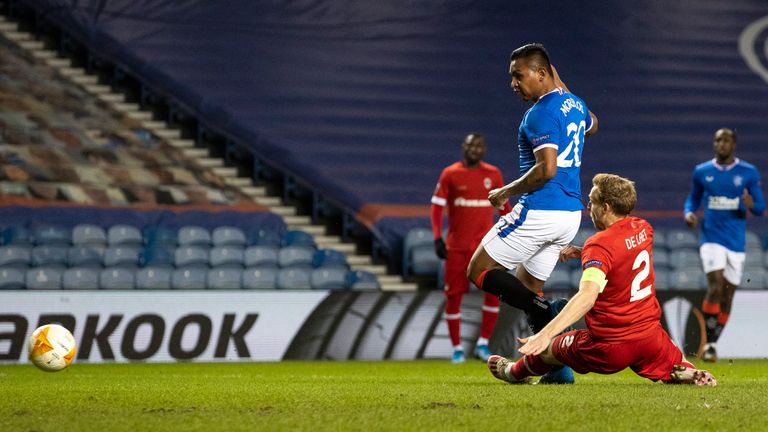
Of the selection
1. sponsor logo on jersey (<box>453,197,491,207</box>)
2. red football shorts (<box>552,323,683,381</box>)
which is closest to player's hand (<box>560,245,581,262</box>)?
red football shorts (<box>552,323,683,381</box>)

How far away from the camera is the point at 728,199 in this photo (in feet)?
33.0

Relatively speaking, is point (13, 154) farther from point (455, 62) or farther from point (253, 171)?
point (455, 62)

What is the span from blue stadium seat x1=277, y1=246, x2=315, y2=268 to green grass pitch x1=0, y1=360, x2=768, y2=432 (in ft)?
14.4

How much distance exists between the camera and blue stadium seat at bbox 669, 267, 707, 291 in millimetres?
12266

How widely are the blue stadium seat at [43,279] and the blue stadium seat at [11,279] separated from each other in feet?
0.18

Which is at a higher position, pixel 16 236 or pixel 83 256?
pixel 16 236

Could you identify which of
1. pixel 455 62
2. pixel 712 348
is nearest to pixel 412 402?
pixel 712 348

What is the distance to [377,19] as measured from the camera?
53.7 ft

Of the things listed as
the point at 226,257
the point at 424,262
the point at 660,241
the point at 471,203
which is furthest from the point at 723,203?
the point at 226,257

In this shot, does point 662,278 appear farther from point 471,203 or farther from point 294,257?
point 294,257

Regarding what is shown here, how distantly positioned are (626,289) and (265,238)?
7335 mm

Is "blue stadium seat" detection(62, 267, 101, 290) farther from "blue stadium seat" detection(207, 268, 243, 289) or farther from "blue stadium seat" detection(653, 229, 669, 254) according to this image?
"blue stadium seat" detection(653, 229, 669, 254)

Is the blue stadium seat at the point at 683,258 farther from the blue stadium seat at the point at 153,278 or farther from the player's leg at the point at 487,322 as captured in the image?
the blue stadium seat at the point at 153,278

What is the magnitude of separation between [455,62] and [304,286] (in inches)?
235
